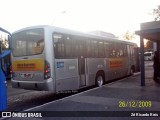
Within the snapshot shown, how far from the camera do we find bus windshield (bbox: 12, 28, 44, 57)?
10.1 meters

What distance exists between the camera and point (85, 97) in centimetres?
1003

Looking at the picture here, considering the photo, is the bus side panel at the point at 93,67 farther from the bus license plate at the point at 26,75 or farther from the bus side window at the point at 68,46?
the bus license plate at the point at 26,75

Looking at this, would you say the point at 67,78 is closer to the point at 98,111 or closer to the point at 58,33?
the point at 58,33

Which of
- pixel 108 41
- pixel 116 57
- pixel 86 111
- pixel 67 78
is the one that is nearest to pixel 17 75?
pixel 67 78

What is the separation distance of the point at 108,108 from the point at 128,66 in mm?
11299


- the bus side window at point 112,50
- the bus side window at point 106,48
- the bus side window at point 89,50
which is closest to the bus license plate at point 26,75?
the bus side window at point 89,50

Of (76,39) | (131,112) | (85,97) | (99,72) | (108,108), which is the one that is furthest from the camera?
(99,72)

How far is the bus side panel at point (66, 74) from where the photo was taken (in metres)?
10.2

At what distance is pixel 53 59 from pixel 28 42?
1.45 meters

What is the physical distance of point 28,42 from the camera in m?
10.4

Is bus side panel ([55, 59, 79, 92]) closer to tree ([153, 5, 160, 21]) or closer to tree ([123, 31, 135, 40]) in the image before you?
tree ([153, 5, 160, 21])

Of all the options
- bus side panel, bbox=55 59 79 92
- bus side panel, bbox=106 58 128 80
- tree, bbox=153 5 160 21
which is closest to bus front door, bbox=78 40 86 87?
bus side panel, bbox=55 59 79 92

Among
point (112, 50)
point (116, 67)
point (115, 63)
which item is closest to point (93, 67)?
point (112, 50)

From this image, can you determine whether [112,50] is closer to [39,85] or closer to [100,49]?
[100,49]
